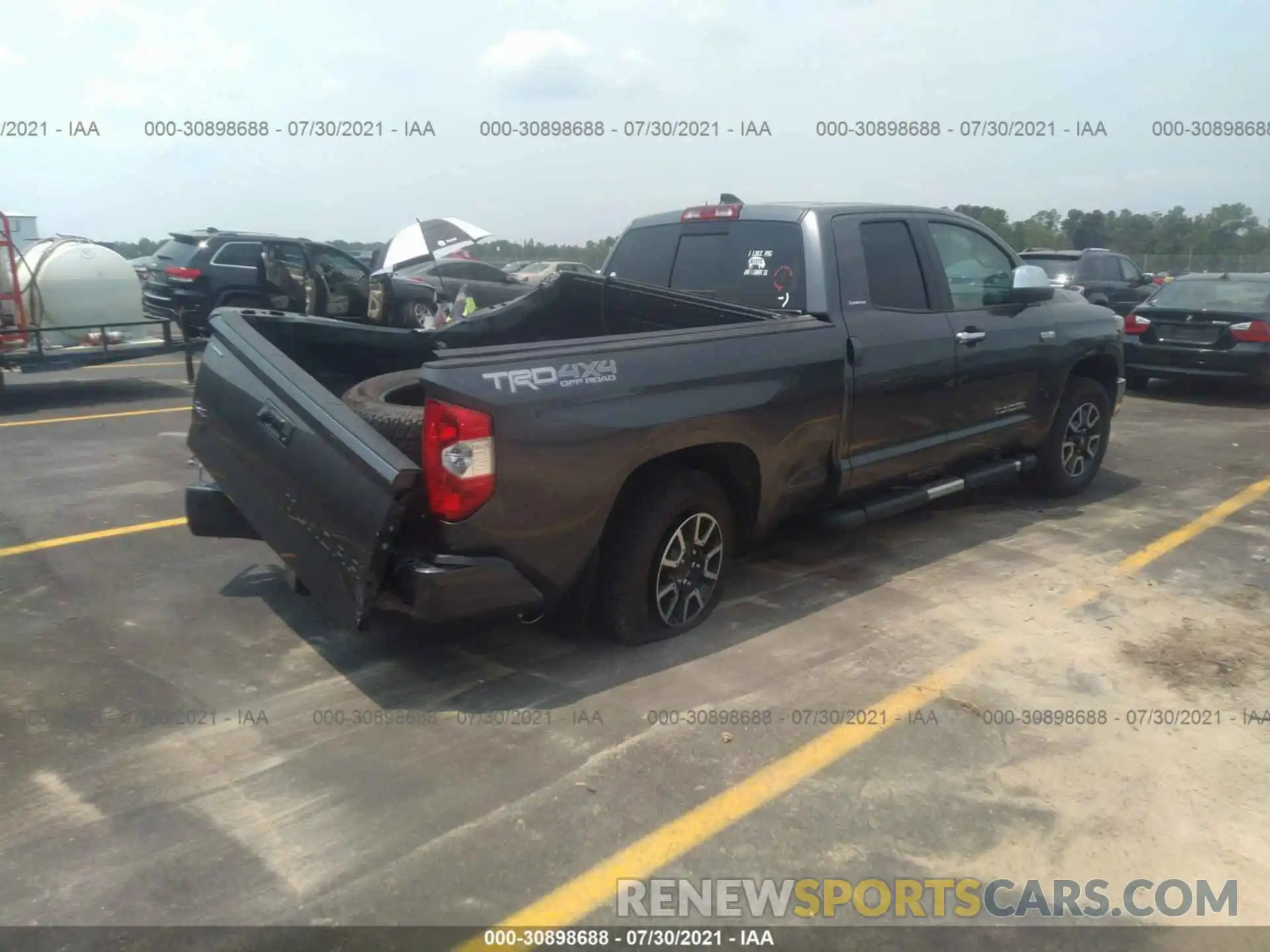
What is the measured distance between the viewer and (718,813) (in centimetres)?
325

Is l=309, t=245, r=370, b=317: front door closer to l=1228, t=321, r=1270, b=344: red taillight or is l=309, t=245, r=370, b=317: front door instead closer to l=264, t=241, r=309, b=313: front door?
l=264, t=241, r=309, b=313: front door

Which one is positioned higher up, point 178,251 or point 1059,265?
point 178,251

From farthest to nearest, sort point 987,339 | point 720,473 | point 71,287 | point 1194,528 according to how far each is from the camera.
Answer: point 71,287 < point 1194,528 < point 987,339 < point 720,473

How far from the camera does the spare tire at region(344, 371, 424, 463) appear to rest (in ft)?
12.9

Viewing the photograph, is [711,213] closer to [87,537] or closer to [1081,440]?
[1081,440]

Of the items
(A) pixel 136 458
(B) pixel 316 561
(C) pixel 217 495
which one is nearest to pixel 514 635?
(B) pixel 316 561

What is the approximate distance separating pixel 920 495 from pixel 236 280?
38.3ft

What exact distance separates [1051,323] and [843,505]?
2.39 metres

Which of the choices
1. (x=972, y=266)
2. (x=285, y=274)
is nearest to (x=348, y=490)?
(x=972, y=266)

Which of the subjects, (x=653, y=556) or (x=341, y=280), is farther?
(x=341, y=280)

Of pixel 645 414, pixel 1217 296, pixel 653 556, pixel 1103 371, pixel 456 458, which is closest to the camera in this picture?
pixel 456 458

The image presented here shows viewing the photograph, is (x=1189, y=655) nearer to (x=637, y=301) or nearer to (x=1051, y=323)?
(x=1051, y=323)

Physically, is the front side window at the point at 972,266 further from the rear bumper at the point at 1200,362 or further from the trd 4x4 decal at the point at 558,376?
the rear bumper at the point at 1200,362

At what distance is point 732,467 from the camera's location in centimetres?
464
